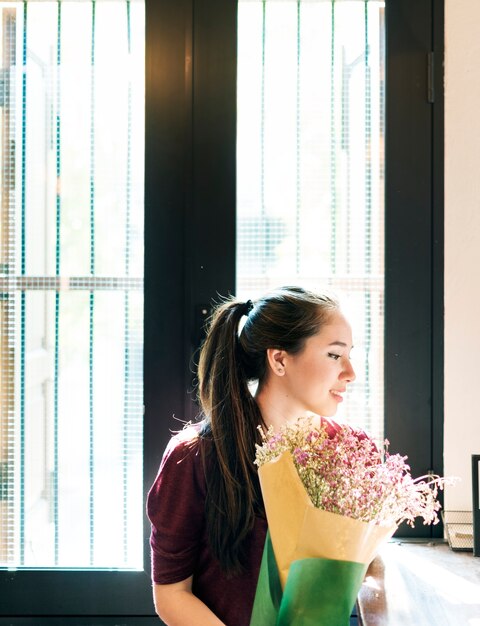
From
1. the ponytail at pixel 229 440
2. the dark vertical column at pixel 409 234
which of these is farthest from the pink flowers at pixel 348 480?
the dark vertical column at pixel 409 234

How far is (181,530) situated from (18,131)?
125 cm

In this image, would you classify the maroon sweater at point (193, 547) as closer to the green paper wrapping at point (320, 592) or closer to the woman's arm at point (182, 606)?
the woman's arm at point (182, 606)

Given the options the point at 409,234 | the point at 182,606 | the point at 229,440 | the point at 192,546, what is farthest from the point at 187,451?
the point at 409,234

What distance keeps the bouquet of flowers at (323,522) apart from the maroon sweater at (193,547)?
340mm

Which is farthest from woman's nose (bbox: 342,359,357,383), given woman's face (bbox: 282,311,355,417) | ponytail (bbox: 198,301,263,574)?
ponytail (bbox: 198,301,263,574)

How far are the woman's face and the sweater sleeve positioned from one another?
0.26 m

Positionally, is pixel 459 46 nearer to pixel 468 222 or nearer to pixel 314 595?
pixel 468 222

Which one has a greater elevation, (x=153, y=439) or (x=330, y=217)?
(x=330, y=217)

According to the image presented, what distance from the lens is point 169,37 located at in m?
1.98

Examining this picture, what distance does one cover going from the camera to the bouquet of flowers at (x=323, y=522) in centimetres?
104

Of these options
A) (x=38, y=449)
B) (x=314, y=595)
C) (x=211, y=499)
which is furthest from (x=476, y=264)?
(x=38, y=449)

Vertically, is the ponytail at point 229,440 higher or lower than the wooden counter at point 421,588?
higher

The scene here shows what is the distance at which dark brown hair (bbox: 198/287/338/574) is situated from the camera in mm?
1436

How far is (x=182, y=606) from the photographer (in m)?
1.42
